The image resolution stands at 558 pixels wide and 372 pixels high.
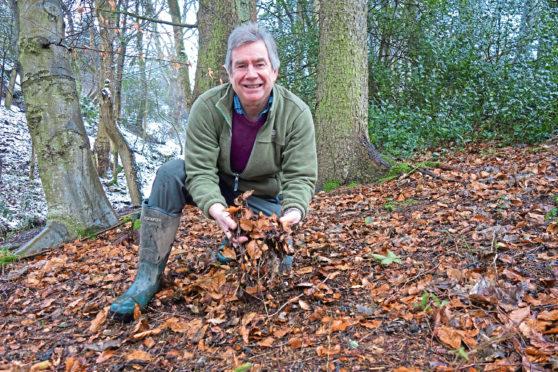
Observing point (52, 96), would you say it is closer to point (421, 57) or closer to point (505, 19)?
point (421, 57)

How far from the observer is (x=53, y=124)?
4020 millimetres

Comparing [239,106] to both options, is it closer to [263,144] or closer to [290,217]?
[263,144]

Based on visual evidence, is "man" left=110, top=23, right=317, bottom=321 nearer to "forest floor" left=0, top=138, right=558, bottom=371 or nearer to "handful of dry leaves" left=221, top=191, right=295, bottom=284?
"handful of dry leaves" left=221, top=191, right=295, bottom=284

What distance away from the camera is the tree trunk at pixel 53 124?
3.95 metres

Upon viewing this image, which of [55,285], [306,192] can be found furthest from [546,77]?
[55,285]

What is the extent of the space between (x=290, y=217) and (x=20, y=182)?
30.7 ft

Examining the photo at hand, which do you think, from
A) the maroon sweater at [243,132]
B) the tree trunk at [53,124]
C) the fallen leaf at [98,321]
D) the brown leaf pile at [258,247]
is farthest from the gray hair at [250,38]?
the tree trunk at [53,124]

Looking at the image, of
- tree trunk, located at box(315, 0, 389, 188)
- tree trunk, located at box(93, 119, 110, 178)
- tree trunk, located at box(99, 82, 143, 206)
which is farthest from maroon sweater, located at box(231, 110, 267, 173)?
tree trunk, located at box(93, 119, 110, 178)

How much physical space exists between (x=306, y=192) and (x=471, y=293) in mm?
1043

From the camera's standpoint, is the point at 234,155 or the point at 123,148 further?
the point at 123,148

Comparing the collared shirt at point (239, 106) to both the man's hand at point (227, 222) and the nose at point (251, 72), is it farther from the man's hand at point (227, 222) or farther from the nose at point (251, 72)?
the man's hand at point (227, 222)

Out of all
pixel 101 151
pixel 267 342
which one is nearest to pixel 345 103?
pixel 267 342

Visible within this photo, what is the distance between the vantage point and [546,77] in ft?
21.5

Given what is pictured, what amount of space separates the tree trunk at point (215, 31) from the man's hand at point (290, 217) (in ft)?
9.47
